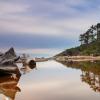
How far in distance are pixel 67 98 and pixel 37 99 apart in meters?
1.16

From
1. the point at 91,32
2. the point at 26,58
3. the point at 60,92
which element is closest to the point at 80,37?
the point at 91,32

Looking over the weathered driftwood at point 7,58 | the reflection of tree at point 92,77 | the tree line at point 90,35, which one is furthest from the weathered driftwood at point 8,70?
the tree line at point 90,35

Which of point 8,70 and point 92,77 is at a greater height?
point 8,70

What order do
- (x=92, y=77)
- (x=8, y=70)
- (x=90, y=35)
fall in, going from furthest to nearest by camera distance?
1. (x=90, y=35)
2. (x=8, y=70)
3. (x=92, y=77)

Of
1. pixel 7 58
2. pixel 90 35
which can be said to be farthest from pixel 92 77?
pixel 90 35

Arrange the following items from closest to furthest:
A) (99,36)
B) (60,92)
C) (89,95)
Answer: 1. (89,95)
2. (60,92)
3. (99,36)

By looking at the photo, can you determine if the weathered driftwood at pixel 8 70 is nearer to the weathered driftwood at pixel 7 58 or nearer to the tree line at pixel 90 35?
the weathered driftwood at pixel 7 58

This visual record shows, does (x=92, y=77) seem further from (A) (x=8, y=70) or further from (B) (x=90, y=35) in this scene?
(B) (x=90, y=35)

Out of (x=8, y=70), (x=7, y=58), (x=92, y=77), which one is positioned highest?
(x=7, y=58)

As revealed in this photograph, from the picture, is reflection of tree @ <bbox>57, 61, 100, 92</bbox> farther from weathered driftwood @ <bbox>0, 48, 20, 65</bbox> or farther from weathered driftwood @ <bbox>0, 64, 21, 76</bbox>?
weathered driftwood @ <bbox>0, 48, 20, 65</bbox>

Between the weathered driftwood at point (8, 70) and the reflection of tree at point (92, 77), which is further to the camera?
the weathered driftwood at point (8, 70)

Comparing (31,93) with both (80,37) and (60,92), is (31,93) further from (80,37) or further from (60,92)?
(80,37)

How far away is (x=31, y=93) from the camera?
18.9m

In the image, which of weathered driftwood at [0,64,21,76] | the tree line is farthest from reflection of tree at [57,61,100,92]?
the tree line
